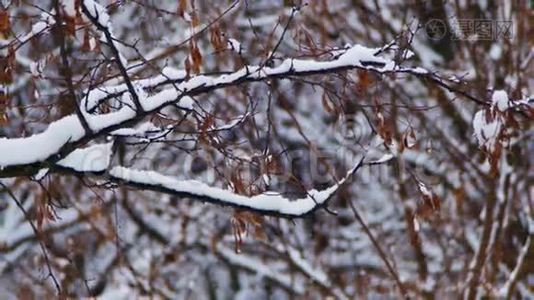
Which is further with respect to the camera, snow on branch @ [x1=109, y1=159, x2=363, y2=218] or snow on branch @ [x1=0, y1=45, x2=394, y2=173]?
snow on branch @ [x1=109, y1=159, x2=363, y2=218]

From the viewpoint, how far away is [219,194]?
11.5 ft

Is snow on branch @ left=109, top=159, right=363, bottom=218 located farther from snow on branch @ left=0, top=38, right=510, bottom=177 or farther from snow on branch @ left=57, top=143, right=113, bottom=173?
snow on branch @ left=0, top=38, right=510, bottom=177

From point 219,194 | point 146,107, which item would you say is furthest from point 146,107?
point 219,194

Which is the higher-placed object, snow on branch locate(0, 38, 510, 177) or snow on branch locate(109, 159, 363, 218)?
snow on branch locate(0, 38, 510, 177)

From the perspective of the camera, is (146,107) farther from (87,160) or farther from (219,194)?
(219,194)

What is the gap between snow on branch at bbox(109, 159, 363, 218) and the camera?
11.4ft

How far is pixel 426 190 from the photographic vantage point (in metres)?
3.57

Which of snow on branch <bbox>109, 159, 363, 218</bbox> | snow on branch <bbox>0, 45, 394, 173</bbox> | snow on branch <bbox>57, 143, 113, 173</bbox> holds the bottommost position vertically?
snow on branch <bbox>109, 159, 363, 218</bbox>

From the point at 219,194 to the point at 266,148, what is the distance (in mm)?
208

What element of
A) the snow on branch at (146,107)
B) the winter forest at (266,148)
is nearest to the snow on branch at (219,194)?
the winter forest at (266,148)

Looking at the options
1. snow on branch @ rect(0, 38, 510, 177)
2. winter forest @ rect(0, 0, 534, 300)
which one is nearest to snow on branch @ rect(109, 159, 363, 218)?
winter forest @ rect(0, 0, 534, 300)

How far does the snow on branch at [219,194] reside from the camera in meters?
3.47

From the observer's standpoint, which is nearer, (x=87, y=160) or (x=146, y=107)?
(x=146, y=107)

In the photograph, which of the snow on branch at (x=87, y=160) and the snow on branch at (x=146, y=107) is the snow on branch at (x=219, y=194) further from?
the snow on branch at (x=146, y=107)
